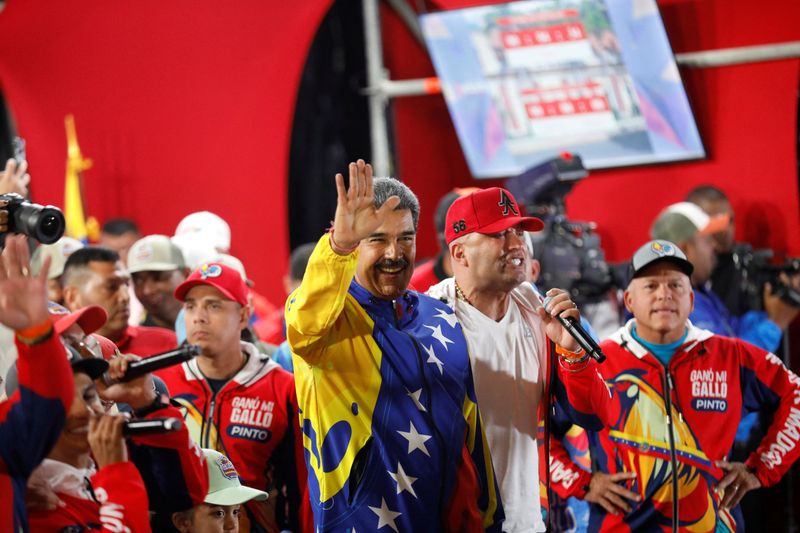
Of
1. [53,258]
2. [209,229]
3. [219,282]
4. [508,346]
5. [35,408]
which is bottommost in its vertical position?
[35,408]

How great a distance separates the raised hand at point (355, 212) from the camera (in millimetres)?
3000

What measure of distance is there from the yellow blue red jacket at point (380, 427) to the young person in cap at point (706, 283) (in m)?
2.97

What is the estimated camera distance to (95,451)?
108 inches

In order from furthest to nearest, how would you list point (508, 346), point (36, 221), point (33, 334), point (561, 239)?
point (561, 239)
point (508, 346)
point (36, 221)
point (33, 334)

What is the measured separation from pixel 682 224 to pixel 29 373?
4.42m

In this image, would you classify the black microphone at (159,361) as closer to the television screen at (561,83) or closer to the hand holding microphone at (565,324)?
the hand holding microphone at (565,324)

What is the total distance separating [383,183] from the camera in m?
3.42

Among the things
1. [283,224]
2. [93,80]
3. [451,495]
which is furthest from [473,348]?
[93,80]

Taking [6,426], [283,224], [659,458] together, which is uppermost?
[283,224]

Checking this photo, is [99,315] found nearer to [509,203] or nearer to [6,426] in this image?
[6,426]

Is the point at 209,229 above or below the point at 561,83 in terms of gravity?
below

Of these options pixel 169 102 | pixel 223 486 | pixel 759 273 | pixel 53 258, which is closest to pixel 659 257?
pixel 223 486

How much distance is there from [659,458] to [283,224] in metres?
4.50

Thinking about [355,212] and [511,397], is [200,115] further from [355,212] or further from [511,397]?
[355,212]
